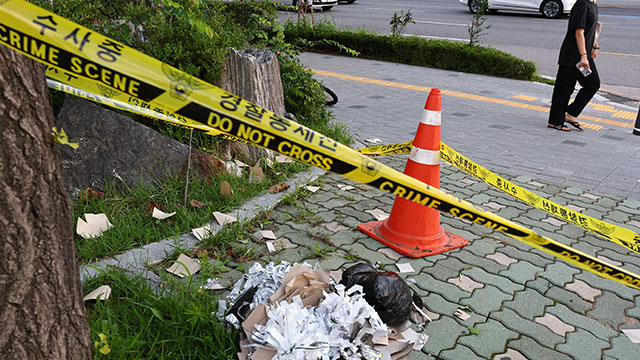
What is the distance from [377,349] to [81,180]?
8.57 ft

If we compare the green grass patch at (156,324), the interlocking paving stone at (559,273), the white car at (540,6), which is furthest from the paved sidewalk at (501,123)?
the white car at (540,6)

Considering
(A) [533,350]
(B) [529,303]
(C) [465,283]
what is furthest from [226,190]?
(A) [533,350]

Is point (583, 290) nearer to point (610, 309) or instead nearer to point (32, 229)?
point (610, 309)

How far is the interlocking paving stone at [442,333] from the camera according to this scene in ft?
8.30

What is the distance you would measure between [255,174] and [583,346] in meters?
2.67

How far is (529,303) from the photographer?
297 cm

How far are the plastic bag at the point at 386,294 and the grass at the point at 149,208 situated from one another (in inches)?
52.8

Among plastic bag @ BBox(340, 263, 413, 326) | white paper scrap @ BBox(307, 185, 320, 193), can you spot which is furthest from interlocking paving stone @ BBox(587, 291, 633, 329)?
white paper scrap @ BBox(307, 185, 320, 193)

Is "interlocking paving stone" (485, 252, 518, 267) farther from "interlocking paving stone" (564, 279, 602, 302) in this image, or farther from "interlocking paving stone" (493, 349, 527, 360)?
"interlocking paving stone" (493, 349, 527, 360)

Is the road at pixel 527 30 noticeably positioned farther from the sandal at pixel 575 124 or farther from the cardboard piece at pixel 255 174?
the cardboard piece at pixel 255 174

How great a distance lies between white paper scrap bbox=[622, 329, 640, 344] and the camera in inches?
106

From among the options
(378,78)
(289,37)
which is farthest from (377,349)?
(289,37)

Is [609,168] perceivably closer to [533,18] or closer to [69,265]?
[69,265]

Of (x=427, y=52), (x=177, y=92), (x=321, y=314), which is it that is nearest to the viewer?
(x=177, y=92)
